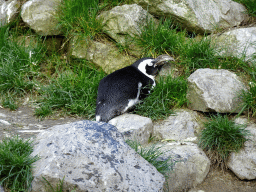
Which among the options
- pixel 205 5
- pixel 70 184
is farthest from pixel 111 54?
pixel 70 184

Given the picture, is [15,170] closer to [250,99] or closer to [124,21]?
[250,99]

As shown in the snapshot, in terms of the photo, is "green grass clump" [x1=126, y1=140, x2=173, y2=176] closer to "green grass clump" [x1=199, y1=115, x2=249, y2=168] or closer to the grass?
"green grass clump" [x1=199, y1=115, x2=249, y2=168]

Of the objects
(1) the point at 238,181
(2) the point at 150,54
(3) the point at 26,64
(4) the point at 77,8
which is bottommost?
(1) the point at 238,181

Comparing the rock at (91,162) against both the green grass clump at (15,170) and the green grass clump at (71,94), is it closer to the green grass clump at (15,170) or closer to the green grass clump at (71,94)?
the green grass clump at (15,170)

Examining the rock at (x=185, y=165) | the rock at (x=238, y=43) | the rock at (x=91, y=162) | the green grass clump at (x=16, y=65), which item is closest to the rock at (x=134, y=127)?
the rock at (x=185, y=165)

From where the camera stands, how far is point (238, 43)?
453 cm

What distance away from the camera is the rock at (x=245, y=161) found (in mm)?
3520

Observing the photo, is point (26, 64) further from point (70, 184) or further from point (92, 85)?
point (70, 184)

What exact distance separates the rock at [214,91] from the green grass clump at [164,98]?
115 mm

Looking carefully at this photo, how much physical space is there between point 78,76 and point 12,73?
0.97 metres

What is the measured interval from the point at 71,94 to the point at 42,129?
703 mm

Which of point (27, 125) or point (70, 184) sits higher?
point (70, 184)

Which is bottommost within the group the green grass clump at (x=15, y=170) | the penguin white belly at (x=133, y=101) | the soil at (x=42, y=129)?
the soil at (x=42, y=129)

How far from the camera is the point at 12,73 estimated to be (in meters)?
4.73
